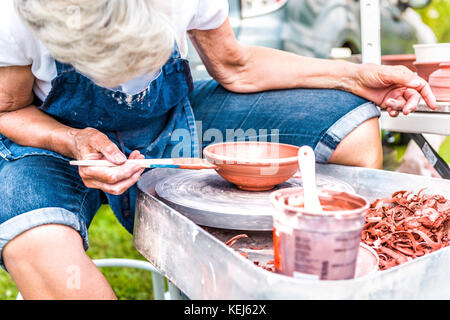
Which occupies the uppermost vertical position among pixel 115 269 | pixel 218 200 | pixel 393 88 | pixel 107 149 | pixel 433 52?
pixel 433 52

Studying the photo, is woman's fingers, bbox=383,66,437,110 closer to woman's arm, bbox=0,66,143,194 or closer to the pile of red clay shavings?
the pile of red clay shavings

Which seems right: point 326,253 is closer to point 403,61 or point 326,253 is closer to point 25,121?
point 25,121

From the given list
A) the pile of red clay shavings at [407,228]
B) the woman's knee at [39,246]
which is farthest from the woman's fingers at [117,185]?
the pile of red clay shavings at [407,228]

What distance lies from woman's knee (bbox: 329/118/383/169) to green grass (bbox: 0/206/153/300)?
1269 millimetres

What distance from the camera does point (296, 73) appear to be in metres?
1.55

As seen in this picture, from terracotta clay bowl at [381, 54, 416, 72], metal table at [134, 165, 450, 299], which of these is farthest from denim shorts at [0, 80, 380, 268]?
terracotta clay bowl at [381, 54, 416, 72]

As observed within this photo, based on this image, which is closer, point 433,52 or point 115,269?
point 433,52

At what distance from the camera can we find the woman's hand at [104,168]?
1084 mm

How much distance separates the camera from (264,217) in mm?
1026

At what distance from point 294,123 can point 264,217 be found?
537mm

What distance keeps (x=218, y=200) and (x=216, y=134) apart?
0.52m

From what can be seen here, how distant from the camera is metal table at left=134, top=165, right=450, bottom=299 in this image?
0.68 metres

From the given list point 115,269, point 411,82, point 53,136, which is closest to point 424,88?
point 411,82
